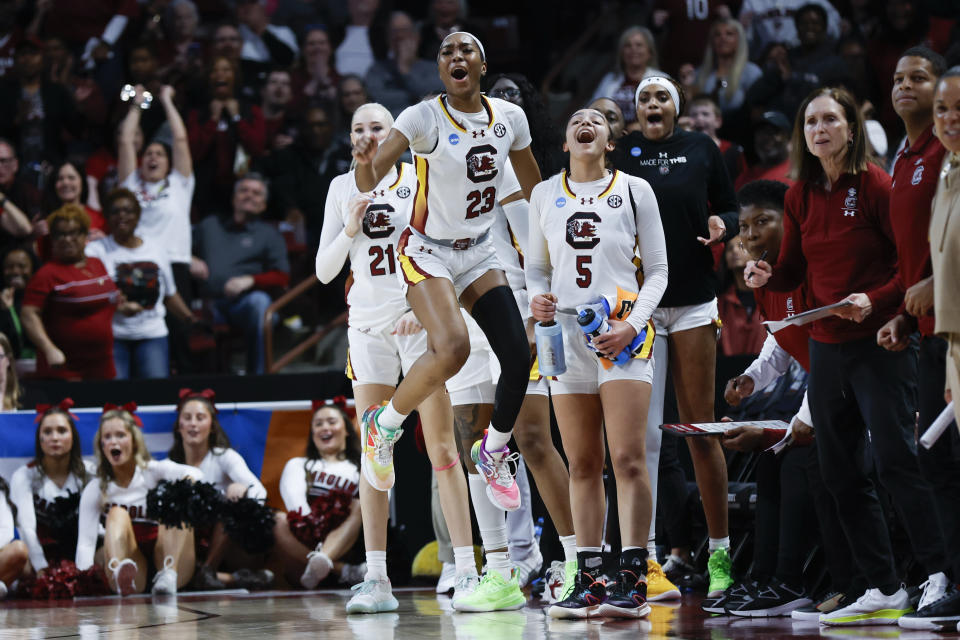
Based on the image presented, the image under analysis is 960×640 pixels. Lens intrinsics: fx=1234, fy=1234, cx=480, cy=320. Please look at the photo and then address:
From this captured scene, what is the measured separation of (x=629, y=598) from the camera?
4684mm

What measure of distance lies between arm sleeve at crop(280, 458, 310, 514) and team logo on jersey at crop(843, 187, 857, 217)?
414 centimetres

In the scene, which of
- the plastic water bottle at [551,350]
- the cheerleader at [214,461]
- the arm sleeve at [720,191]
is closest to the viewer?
the plastic water bottle at [551,350]

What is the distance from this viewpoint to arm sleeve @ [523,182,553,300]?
5105 millimetres

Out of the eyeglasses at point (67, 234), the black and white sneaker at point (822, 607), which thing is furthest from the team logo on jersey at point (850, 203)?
the eyeglasses at point (67, 234)

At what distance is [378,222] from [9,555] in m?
3.20

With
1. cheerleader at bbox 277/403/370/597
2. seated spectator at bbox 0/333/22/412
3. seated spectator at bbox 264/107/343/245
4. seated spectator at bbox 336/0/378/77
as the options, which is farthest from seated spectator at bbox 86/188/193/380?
seated spectator at bbox 336/0/378/77

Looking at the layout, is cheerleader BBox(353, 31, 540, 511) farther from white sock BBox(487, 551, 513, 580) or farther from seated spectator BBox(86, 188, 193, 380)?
seated spectator BBox(86, 188, 193, 380)

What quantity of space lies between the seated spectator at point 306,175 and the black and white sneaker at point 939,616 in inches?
262

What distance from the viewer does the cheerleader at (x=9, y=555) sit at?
7086 mm

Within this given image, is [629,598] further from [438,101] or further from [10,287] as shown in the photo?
[10,287]

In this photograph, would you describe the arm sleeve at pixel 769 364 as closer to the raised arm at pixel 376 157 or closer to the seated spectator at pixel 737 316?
the raised arm at pixel 376 157

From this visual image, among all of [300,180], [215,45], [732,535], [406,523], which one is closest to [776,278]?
[732,535]

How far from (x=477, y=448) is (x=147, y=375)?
433 centimetres

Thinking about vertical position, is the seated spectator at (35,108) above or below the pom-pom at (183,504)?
above
